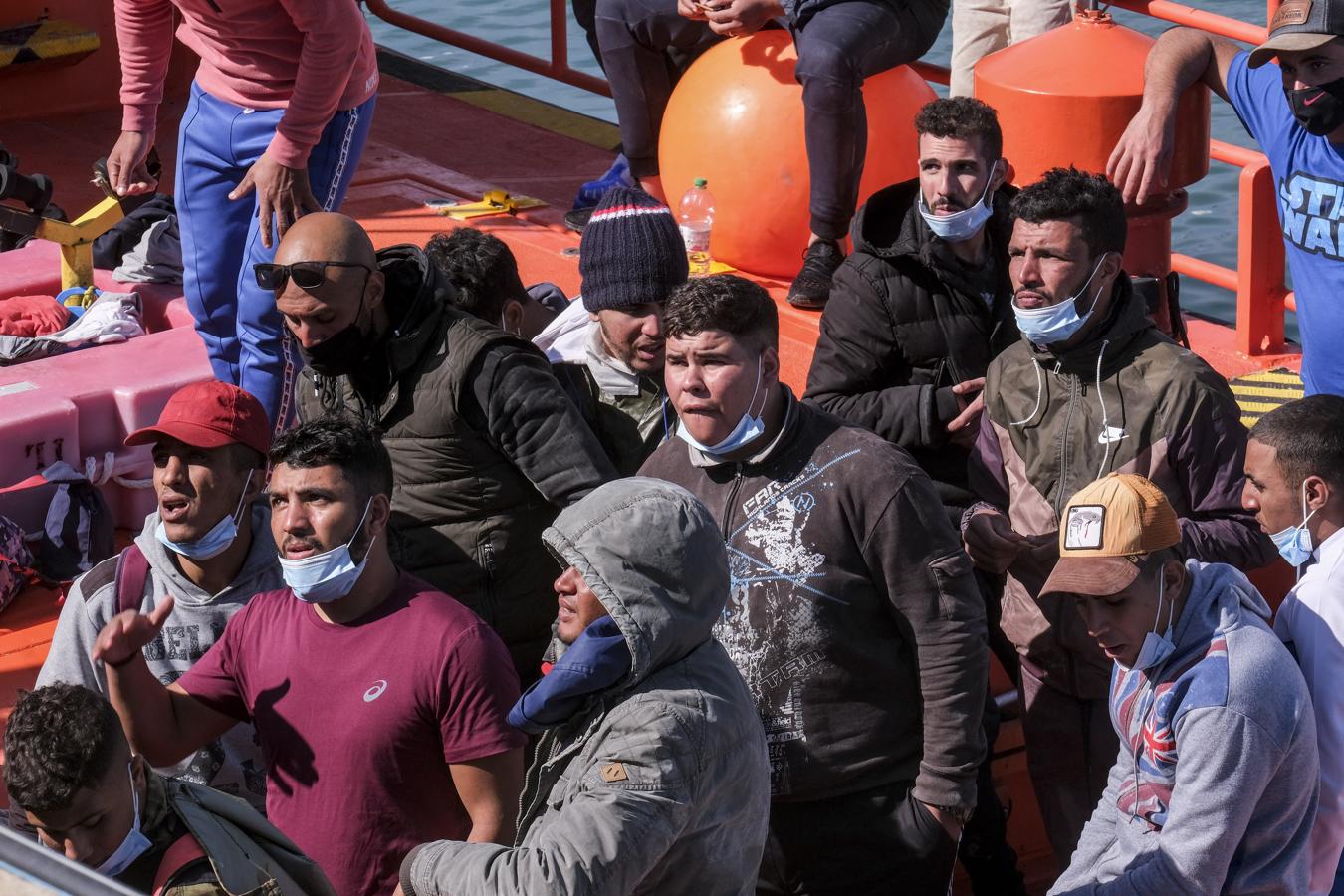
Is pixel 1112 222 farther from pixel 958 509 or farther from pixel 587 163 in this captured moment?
pixel 587 163

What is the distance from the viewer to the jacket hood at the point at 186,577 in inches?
154

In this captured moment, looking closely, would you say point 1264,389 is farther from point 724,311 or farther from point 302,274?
point 302,274

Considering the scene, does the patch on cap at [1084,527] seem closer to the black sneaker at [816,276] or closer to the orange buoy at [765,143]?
the black sneaker at [816,276]

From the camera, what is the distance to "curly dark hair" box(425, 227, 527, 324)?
4.86 m

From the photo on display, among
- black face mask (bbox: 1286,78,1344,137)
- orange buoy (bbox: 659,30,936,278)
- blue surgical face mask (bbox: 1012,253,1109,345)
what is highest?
black face mask (bbox: 1286,78,1344,137)

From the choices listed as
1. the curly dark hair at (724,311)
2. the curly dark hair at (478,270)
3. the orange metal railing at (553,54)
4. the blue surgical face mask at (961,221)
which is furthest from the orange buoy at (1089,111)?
the orange metal railing at (553,54)

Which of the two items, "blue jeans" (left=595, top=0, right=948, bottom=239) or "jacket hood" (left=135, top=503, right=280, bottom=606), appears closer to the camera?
"jacket hood" (left=135, top=503, right=280, bottom=606)

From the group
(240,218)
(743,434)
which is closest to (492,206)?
(240,218)

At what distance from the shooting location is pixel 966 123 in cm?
451

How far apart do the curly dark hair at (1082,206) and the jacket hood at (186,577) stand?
1821mm

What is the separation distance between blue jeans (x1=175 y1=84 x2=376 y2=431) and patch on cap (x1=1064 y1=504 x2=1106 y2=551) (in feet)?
8.35

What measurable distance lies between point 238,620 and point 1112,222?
2.05m

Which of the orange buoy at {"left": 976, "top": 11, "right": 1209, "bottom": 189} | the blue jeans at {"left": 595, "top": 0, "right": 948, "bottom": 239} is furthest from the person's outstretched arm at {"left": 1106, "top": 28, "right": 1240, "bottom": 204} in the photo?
the blue jeans at {"left": 595, "top": 0, "right": 948, "bottom": 239}

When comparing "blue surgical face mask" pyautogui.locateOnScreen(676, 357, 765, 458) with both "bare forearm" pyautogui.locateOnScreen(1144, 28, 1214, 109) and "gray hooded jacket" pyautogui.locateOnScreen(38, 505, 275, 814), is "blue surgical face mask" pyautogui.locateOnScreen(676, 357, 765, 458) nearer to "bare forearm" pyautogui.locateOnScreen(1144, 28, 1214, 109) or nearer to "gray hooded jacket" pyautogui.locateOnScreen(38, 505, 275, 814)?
"gray hooded jacket" pyautogui.locateOnScreen(38, 505, 275, 814)
